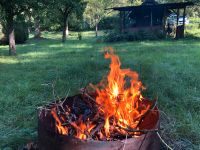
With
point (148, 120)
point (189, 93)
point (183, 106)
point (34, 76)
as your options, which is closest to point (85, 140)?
point (148, 120)

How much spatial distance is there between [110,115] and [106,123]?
0.41 feet

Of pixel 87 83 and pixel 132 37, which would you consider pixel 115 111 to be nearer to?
pixel 87 83

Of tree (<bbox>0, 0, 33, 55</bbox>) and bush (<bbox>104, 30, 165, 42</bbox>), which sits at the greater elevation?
tree (<bbox>0, 0, 33, 55</bbox>)

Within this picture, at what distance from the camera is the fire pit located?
3.59 metres

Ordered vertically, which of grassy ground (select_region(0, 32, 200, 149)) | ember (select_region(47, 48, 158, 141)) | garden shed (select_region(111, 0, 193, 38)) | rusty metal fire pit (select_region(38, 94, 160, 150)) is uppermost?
garden shed (select_region(111, 0, 193, 38))

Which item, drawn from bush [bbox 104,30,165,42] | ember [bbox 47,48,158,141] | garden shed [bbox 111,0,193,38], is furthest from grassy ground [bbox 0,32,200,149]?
garden shed [bbox 111,0,193,38]

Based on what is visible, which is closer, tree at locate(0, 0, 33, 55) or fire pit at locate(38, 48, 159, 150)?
fire pit at locate(38, 48, 159, 150)

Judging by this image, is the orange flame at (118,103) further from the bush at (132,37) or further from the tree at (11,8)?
the bush at (132,37)

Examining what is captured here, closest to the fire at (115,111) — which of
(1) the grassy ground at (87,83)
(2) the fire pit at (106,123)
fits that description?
(2) the fire pit at (106,123)

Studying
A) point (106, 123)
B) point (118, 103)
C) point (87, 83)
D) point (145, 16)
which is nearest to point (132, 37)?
point (145, 16)

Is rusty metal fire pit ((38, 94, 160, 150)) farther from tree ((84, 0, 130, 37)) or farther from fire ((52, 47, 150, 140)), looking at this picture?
tree ((84, 0, 130, 37))

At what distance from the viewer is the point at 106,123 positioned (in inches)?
150

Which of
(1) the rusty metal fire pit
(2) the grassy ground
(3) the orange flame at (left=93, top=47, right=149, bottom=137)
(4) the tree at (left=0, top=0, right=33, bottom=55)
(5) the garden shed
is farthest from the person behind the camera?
(5) the garden shed

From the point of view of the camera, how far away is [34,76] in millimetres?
10727
